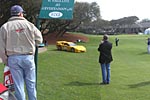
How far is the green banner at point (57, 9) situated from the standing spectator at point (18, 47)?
3.55 ft

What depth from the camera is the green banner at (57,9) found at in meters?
7.29

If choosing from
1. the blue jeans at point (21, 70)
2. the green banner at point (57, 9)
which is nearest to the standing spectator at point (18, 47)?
the blue jeans at point (21, 70)

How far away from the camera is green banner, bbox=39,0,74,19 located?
7289 mm

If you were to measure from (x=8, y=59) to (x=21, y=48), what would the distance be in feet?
1.01

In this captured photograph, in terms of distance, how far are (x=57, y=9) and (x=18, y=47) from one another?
155 centimetres

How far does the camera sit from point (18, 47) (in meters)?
6.14

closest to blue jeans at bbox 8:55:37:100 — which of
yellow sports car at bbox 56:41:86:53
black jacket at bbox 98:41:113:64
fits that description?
black jacket at bbox 98:41:113:64

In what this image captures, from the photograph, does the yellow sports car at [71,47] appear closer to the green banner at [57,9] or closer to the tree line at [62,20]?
the tree line at [62,20]

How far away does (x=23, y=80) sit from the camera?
250 inches

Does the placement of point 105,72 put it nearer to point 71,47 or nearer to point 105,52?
point 105,52

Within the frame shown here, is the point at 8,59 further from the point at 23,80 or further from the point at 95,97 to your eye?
the point at 95,97

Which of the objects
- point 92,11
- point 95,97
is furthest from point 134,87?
point 92,11

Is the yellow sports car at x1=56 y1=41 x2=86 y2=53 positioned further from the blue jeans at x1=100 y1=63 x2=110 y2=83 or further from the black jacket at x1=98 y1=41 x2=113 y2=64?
the black jacket at x1=98 y1=41 x2=113 y2=64

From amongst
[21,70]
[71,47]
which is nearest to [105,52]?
[21,70]
